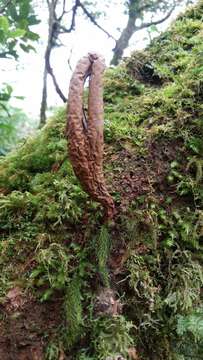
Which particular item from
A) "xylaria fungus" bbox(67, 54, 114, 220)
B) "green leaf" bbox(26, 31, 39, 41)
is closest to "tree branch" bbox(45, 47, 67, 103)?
"green leaf" bbox(26, 31, 39, 41)

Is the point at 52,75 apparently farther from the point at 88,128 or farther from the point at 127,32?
the point at 127,32

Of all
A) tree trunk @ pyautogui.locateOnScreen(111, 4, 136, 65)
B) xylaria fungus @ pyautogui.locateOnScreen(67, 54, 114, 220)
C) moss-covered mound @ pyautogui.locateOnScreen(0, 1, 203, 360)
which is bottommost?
moss-covered mound @ pyautogui.locateOnScreen(0, 1, 203, 360)

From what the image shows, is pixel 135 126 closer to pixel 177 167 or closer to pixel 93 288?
pixel 177 167

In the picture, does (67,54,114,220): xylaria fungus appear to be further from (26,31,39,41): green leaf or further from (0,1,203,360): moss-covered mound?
(26,31,39,41): green leaf

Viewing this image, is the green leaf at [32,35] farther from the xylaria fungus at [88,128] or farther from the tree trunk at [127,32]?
the tree trunk at [127,32]

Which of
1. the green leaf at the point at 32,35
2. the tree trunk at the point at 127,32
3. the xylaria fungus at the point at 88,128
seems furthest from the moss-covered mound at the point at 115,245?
the tree trunk at the point at 127,32

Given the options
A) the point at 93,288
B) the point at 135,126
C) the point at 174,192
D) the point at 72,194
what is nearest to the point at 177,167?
the point at 174,192

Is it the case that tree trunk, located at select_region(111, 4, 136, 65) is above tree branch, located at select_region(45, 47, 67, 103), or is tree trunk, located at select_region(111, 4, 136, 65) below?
above
